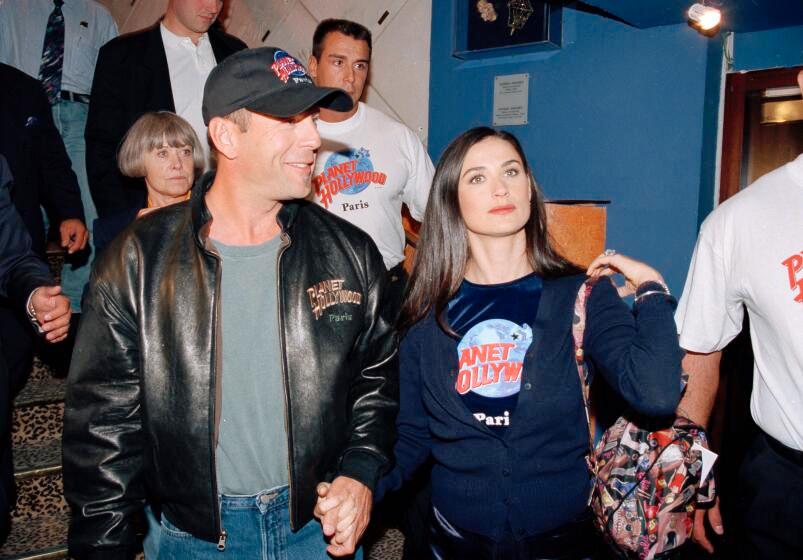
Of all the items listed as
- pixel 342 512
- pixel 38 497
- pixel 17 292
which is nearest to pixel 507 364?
pixel 342 512

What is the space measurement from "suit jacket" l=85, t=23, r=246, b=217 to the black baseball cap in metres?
1.82

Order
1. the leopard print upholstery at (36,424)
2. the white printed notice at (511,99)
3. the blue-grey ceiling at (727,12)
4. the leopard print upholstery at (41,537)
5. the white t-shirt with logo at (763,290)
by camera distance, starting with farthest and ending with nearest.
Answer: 1. the white printed notice at (511,99)
2. the leopard print upholstery at (36,424)
3. the blue-grey ceiling at (727,12)
4. the leopard print upholstery at (41,537)
5. the white t-shirt with logo at (763,290)

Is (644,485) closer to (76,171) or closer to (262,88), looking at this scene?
(262,88)

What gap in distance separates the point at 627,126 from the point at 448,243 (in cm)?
203

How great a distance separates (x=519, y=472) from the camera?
1728 millimetres

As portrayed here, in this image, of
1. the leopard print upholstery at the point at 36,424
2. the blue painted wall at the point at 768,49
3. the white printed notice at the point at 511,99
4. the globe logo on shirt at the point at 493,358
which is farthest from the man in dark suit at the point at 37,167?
the blue painted wall at the point at 768,49

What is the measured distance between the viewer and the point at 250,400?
64.3 inches

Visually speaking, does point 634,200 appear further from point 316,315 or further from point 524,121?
point 316,315

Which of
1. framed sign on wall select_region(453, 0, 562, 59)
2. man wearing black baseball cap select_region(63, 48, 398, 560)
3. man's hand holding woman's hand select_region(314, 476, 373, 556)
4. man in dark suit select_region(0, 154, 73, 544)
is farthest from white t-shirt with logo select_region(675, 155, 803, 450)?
framed sign on wall select_region(453, 0, 562, 59)

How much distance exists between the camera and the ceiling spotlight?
119 inches

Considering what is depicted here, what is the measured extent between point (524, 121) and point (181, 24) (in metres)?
2.07

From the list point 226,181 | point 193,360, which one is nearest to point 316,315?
point 193,360

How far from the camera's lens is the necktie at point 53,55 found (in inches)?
161

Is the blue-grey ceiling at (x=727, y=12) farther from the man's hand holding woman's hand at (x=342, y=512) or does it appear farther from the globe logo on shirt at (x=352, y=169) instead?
the man's hand holding woman's hand at (x=342, y=512)
